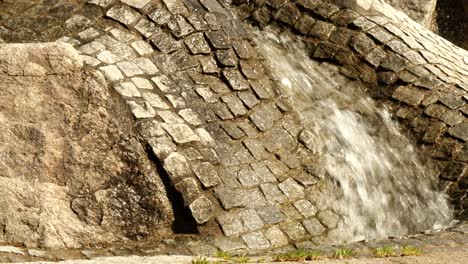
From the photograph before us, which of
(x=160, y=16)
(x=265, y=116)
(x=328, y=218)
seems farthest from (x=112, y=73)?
(x=328, y=218)

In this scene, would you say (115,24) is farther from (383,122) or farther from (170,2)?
(383,122)

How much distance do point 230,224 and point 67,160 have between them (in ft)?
3.99

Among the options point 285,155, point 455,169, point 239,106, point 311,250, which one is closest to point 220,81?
point 239,106

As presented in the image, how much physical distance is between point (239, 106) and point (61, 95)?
1.57 m

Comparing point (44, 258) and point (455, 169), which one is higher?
point (455, 169)

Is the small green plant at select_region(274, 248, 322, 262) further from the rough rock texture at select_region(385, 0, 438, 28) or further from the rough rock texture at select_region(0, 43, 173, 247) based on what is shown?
the rough rock texture at select_region(385, 0, 438, 28)

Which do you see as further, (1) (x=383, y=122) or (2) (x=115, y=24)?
(1) (x=383, y=122)

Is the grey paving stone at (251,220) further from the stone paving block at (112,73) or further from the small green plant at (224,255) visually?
the stone paving block at (112,73)

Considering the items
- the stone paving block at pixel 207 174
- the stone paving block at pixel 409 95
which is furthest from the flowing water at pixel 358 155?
the stone paving block at pixel 207 174

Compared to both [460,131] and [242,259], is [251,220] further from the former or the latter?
[460,131]

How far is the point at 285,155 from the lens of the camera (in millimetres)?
5965

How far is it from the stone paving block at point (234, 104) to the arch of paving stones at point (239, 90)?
0.5 inches

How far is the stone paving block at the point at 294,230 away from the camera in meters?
5.43

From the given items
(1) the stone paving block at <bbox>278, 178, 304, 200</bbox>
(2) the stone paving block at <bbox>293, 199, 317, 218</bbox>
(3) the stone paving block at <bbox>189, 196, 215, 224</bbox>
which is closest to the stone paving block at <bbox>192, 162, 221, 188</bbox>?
(3) the stone paving block at <bbox>189, 196, 215, 224</bbox>
